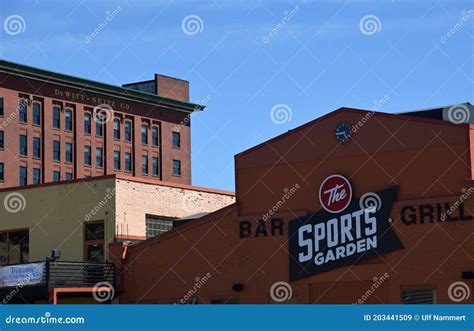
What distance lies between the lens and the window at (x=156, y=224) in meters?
45.1

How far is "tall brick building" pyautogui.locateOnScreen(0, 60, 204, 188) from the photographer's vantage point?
310ft

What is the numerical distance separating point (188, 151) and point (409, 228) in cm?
7956

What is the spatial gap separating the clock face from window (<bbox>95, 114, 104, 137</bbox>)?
69128mm

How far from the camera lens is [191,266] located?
3959cm

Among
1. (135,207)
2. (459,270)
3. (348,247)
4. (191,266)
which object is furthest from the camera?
(135,207)

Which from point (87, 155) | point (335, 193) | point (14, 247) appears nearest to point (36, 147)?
point (87, 155)

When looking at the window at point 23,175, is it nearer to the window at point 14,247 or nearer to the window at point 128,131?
the window at point 128,131

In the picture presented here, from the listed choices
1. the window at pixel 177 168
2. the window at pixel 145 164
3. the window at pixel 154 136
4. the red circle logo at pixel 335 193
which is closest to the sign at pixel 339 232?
the red circle logo at pixel 335 193

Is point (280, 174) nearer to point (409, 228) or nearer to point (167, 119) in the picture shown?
point (409, 228)

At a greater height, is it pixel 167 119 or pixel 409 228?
pixel 167 119

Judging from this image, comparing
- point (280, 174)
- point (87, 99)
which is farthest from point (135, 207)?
point (87, 99)

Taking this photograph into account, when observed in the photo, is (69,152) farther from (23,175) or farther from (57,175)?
(23,175)

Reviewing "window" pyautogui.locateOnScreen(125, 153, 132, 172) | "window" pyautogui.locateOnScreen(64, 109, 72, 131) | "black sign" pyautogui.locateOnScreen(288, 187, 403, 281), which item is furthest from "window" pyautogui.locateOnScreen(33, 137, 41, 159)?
"black sign" pyautogui.locateOnScreen(288, 187, 403, 281)

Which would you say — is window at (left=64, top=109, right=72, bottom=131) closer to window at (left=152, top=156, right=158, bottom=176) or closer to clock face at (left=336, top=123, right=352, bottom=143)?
window at (left=152, top=156, right=158, bottom=176)
